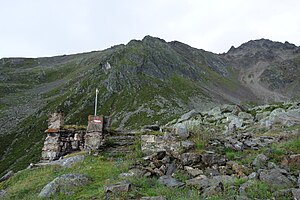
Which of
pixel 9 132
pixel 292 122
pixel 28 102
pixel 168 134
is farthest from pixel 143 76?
pixel 168 134

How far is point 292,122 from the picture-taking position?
3067 cm

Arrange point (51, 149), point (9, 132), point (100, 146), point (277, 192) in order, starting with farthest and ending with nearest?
point (9, 132) → point (51, 149) → point (100, 146) → point (277, 192)

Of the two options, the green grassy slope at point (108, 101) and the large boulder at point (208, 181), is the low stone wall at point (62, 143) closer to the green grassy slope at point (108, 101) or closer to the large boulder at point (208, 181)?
the large boulder at point (208, 181)

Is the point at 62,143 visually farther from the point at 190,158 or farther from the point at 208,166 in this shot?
the point at 208,166

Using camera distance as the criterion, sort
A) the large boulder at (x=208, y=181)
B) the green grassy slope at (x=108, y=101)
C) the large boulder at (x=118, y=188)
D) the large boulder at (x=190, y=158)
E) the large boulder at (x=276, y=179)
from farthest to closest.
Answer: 1. the green grassy slope at (x=108, y=101)
2. the large boulder at (x=190, y=158)
3. the large boulder at (x=208, y=181)
4. the large boulder at (x=118, y=188)
5. the large boulder at (x=276, y=179)

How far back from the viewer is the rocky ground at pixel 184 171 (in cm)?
A: 1215

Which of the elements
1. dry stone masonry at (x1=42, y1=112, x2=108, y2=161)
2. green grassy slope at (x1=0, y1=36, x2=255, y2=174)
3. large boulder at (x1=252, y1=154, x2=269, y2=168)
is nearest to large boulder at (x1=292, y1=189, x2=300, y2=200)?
large boulder at (x1=252, y1=154, x2=269, y2=168)

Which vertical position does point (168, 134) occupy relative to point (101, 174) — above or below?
above

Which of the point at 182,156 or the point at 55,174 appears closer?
the point at 182,156

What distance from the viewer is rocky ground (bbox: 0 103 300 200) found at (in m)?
12.1

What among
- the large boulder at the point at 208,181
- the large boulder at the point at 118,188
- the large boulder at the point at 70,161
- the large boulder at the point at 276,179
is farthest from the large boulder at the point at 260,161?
the large boulder at the point at 70,161

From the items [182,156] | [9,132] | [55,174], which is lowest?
[9,132]

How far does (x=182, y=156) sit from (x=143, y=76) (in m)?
167

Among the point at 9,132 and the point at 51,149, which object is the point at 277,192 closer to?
the point at 51,149
